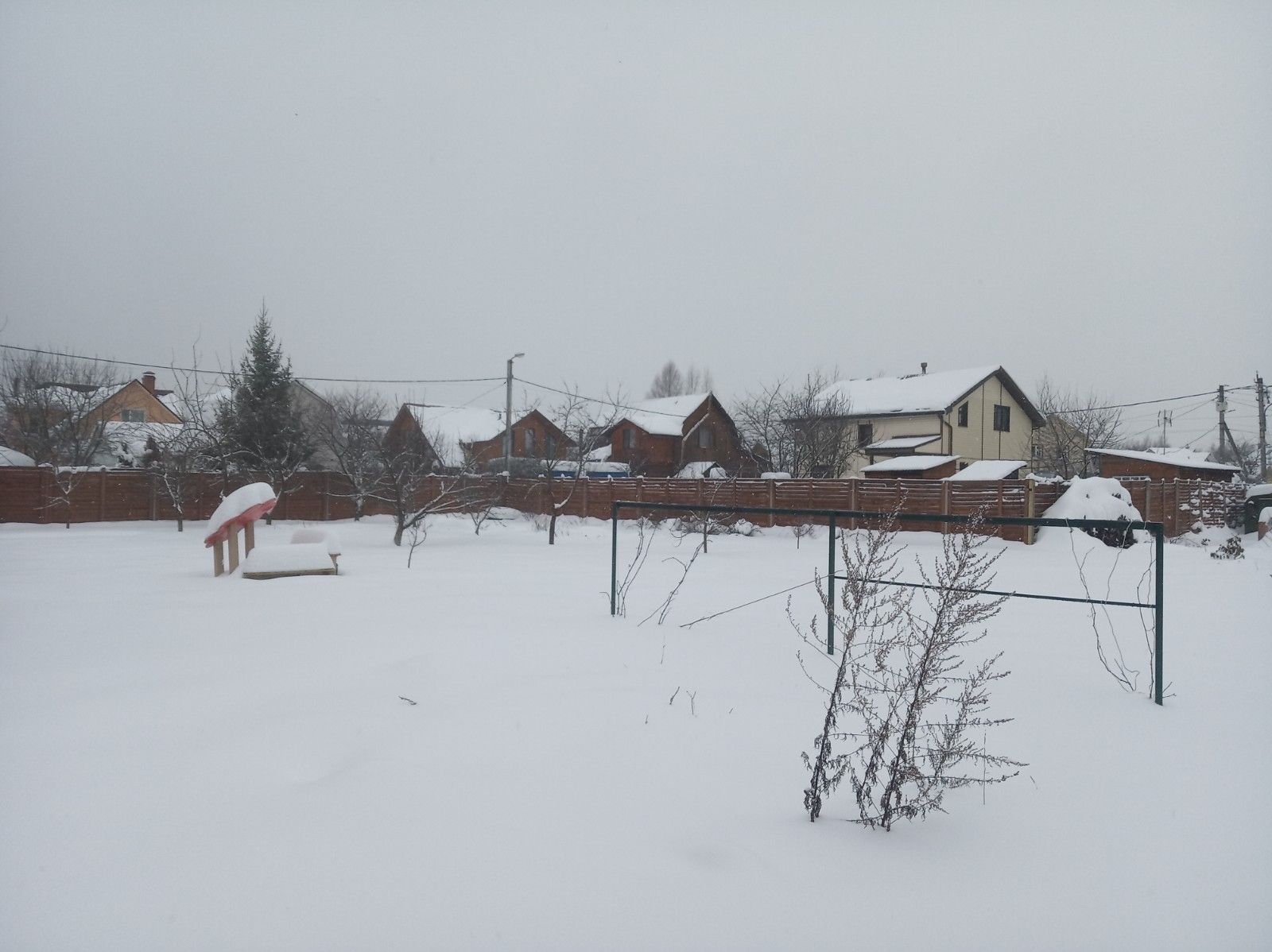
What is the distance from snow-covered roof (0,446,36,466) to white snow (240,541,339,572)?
1775cm

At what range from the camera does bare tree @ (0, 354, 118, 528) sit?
889 inches

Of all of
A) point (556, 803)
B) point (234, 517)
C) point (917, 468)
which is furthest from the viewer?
point (917, 468)

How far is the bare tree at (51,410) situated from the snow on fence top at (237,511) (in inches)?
710

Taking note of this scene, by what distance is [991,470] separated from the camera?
17656mm

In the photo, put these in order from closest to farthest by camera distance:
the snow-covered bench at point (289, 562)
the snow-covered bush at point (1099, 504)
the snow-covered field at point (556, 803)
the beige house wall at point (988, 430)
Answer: the snow-covered field at point (556, 803) < the snow-covered bench at point (289, 562) < the snow-covered bush at point (1099, 504) < the beige house wall at point (988, 430)

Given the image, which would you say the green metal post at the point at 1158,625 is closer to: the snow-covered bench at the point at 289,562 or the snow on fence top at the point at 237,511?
the snow-covered bench at the point at 289,562

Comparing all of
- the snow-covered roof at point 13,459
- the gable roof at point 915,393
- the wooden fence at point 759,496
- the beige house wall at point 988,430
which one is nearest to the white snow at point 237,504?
the wooden fence at point 759,496

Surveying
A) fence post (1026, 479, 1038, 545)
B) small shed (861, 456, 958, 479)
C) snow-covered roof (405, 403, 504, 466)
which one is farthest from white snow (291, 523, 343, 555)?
snow-covered roof (405, 403, 504, 466)

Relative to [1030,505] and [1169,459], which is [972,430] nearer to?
[1169,459]

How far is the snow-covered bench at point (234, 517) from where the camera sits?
7969 mm

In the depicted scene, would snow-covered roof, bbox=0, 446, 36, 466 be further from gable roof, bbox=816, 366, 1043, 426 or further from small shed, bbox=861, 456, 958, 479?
gable roof, bbox=816, 366, 1043, 426

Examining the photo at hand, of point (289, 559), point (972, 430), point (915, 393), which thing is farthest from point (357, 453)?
point (972, 430)

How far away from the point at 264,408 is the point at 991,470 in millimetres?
20831

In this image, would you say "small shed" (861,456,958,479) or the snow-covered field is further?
"small shed" (861,456,958,479)
